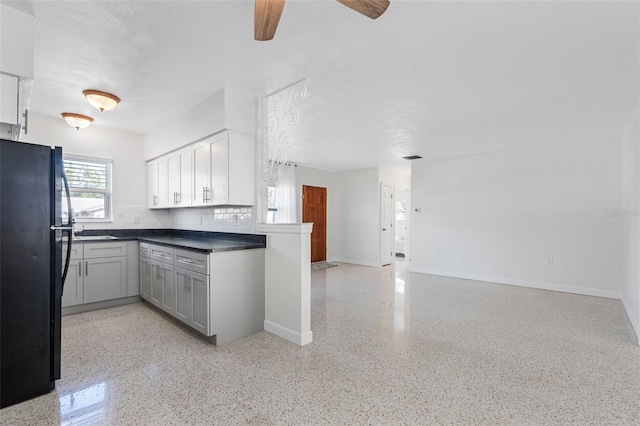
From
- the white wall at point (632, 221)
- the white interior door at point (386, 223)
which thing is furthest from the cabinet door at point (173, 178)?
the white wall at point (632, 221)

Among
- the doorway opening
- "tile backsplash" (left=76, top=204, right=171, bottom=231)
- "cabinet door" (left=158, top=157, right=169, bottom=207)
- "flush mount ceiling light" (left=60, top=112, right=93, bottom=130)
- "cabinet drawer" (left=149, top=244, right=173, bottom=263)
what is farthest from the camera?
the doorway opening

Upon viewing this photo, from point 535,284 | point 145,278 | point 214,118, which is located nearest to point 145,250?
point 145,278

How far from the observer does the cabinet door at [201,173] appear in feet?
11.4

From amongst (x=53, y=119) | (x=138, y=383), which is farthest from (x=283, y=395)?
(x=53, y=119)

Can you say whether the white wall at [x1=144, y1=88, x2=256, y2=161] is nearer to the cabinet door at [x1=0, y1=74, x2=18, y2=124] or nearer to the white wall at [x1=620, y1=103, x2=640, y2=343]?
the cabinet door at [x1=0, y1=74, x2=18, y2=124]

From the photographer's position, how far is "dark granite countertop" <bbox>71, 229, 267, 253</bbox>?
3016 mm

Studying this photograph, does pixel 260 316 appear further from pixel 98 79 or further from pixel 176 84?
pixel 98 79

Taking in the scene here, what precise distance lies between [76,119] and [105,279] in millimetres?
2052

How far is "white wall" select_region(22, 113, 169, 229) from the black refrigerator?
8.42ft

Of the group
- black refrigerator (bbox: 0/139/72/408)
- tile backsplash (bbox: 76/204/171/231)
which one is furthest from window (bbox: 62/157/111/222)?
black refrigerator (bbox: 0/139/72/408)

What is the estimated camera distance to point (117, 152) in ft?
15.1

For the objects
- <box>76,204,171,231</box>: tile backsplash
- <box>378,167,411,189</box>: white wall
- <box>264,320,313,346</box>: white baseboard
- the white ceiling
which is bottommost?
<box>264,320,313,346</box>: white baseboard

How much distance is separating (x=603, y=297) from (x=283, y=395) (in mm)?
5271

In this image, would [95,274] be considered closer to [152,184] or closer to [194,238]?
[194,238]
